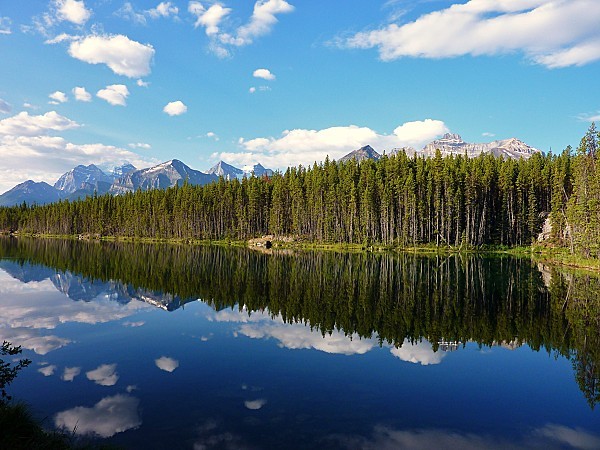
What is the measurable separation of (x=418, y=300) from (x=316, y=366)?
15067 mm

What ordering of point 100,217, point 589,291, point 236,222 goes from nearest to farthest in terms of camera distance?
point 589,291 → point 236,222 → point 100,217

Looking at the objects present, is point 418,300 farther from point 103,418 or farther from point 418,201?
point 418,201

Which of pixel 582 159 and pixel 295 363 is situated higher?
pixel 582 159

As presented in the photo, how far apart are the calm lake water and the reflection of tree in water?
169 mm

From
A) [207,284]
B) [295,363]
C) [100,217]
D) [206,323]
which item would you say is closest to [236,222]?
[100,217]

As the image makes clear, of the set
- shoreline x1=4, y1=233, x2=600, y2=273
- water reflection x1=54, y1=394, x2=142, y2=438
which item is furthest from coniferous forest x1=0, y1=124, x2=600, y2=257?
water reflection x1=54, y1=394, x2=142, y2=438

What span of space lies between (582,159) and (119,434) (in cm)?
7486

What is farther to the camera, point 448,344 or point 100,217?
point 100,217

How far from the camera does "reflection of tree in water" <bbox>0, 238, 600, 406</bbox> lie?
20000mm

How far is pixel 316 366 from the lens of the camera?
1627cm

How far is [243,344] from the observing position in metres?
19.6

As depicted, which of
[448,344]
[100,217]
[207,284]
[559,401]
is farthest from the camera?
[100,217]

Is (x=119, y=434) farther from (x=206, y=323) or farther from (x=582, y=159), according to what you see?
(x=582, y=159)

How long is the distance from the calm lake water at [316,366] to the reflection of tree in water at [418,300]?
17 centimetres
